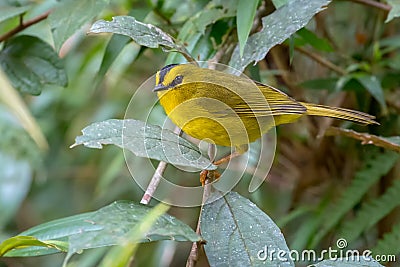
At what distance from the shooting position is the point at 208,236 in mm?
Result: 894

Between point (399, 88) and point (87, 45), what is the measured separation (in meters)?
1.55

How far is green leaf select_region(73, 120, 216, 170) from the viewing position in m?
0.85

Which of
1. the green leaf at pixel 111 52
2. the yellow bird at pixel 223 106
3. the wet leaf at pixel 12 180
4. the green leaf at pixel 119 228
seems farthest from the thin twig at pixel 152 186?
the wet leaf at pixel 12 180

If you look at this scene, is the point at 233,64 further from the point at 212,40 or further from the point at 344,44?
the point at 344,44

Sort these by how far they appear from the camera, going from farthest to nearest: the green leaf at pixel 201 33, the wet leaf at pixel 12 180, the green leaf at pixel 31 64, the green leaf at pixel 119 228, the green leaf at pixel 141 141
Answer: the wet leaf at pixel 12 180
the green leaf at pixel 31 64
the green leaf at pixel 201 33
the green leaf at pixel 141 141
the green leaf at pixel 119 228

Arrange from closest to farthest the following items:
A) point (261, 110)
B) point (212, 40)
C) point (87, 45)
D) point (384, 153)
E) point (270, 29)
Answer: point (270, 29) → point (261, 110) → point (212, 40) → point (384, 153) → point (87, 45)

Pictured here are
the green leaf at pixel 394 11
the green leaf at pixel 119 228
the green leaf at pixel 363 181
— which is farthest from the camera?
the green leaf at pixel 363 181

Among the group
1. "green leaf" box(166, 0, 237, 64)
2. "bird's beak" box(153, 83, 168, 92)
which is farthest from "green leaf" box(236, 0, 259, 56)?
"bird's beak" box(153, 83, 168, 92)

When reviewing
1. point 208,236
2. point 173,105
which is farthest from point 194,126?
point 208,236

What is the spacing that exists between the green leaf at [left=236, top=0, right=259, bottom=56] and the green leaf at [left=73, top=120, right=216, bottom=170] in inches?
13.3

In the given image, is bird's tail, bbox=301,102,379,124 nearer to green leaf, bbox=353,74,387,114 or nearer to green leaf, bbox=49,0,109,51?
green leaf, bbox=353,74,387,114

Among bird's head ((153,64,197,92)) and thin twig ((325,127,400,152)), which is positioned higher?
bird's head ((153,64,197,92))

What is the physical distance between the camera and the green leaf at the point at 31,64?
1.46m

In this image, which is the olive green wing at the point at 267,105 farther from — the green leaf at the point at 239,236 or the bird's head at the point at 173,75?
the green leaf at the point at 239,236
